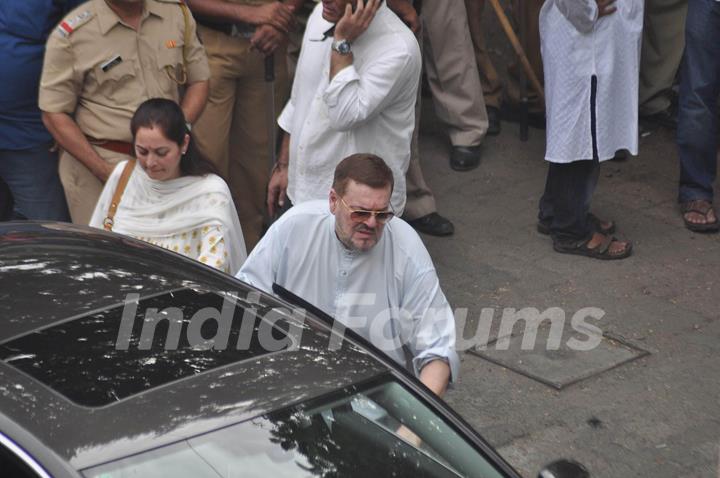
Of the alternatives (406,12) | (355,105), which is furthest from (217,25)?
(355,105)

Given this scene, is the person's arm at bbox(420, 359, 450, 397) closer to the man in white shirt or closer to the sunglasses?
the man in white shirt

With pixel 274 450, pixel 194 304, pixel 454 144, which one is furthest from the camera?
pixel 454 144

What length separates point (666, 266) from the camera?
6863 mm

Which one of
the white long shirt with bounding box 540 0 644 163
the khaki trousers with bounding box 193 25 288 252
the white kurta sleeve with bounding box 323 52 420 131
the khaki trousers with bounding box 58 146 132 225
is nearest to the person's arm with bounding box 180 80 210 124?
the khaki trousers with bounding box 58 146 132 225

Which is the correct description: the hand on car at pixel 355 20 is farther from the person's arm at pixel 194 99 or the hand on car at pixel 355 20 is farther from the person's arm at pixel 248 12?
the person's arm at pixel 248 12

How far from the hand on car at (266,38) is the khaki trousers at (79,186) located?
1.18 metres

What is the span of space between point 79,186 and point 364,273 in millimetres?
2006

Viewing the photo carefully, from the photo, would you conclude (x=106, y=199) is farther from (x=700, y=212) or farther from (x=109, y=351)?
(x=700, y=212)

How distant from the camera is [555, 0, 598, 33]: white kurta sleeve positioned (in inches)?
257

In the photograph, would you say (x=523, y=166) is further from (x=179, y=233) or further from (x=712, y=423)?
(x=179, y=233)

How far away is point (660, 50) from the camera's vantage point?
340 inches

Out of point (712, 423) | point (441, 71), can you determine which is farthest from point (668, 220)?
point (712, 423)

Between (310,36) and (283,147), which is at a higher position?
(310,36)

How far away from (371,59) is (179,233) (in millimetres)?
1140
